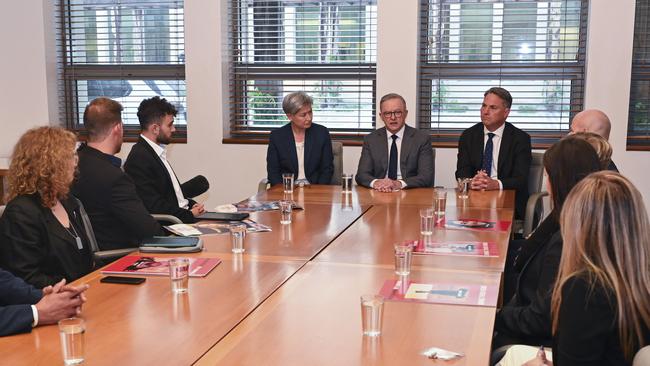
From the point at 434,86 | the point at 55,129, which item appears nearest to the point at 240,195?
the point at 434,86

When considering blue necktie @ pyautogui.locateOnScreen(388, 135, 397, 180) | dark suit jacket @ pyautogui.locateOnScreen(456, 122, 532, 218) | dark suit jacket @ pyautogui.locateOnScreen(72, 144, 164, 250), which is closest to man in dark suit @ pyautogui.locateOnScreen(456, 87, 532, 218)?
dark suit jacket @ pyautogui.locateOnScreen(456, 122, 532, 218)

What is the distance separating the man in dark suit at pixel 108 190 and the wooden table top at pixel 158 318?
3.19 feet

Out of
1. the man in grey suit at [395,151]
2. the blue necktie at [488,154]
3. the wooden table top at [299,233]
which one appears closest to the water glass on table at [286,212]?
the wooden table top at [299,233]

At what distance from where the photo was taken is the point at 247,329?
2.10 m

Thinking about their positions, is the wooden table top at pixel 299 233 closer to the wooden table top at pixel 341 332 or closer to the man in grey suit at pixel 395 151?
the wooden table top at pixel 341 332

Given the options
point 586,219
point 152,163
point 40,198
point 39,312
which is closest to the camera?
point 586,219

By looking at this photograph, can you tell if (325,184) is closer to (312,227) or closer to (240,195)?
(240,195)

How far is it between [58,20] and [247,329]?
5.40 metres

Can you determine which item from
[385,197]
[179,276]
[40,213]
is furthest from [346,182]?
[179,276]

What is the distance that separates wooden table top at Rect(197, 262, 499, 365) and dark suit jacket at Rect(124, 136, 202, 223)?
6.39ft

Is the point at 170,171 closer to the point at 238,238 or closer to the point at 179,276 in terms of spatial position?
the point at 238,238

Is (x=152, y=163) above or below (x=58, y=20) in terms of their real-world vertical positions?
below

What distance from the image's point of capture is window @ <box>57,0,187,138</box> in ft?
21.5

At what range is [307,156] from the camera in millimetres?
5520
